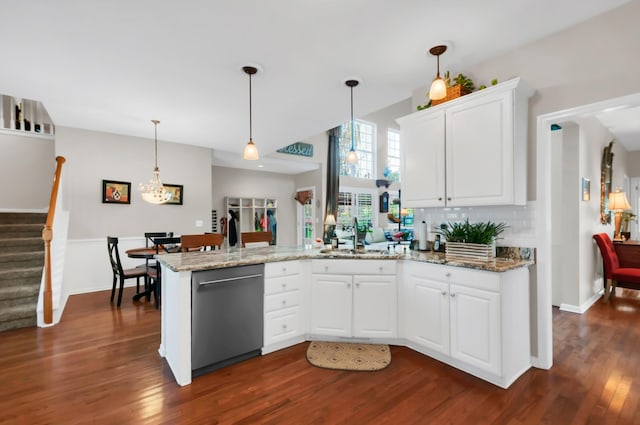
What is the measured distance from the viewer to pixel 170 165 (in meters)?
5.88

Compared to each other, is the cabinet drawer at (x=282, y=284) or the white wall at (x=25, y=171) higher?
the white wall at (x=25, y=171)

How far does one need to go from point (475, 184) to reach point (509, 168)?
0.92 feet

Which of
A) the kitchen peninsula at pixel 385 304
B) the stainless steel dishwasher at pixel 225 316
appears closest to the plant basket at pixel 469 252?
the kitchen peninsula at pixel 385 304

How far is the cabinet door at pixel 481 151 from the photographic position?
2.39m

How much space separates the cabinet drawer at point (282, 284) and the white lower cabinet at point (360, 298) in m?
0.25

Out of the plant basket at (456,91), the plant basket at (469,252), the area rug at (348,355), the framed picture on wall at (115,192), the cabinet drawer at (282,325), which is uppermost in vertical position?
the plant basket at (456,91)

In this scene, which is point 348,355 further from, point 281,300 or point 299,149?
point 299,149

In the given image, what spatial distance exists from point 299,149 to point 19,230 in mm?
5570

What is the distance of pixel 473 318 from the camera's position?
2.29 m

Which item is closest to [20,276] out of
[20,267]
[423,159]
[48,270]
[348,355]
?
[20,267]

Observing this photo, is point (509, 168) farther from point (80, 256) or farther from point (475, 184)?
point (80, 256)

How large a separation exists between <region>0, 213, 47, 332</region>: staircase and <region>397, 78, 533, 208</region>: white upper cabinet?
462 cm

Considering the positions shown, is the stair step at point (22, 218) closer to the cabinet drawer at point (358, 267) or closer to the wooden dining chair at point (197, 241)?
the wooden dining chair at point (197, 241)

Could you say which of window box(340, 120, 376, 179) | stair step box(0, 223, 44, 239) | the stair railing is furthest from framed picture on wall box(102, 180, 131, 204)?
window box(340, 120, 376, 179)
